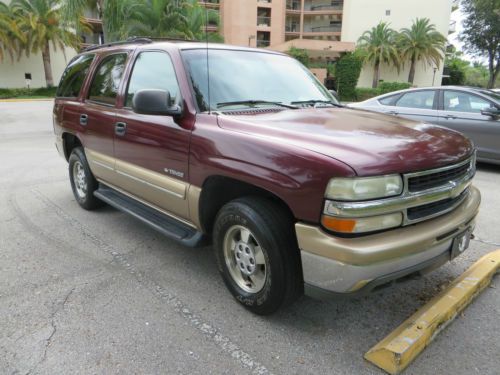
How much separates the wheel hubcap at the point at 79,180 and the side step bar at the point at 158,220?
0.59 metres

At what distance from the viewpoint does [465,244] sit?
2.90 meters

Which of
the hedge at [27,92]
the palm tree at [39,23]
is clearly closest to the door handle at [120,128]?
the palm tree at [39,23]

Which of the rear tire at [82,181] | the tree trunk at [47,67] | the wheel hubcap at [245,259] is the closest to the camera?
the wheel hubcap at [245,259]

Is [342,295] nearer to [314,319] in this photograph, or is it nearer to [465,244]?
[314,319]

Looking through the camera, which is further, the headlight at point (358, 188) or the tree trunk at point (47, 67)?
the tree trunk at point (47, 67)

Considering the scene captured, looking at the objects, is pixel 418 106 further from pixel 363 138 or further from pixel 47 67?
pixel 47 67

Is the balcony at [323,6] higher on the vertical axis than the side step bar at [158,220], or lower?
higher

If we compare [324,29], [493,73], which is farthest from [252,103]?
[324,29]

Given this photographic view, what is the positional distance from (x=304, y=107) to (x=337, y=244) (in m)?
1.62

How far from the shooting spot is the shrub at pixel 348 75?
40.9 m

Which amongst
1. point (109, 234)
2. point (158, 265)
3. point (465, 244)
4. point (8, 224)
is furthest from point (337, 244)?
point (8, 224)

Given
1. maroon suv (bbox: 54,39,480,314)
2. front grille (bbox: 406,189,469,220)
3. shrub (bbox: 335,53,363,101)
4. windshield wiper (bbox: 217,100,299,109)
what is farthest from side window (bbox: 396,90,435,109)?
shrub (bbox: 335,53,363,101)

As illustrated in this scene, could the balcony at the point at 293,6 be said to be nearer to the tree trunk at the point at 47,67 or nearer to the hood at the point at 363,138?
the tree trunk at the point at 47,67

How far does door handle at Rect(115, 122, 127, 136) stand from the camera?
3885 millimetres
